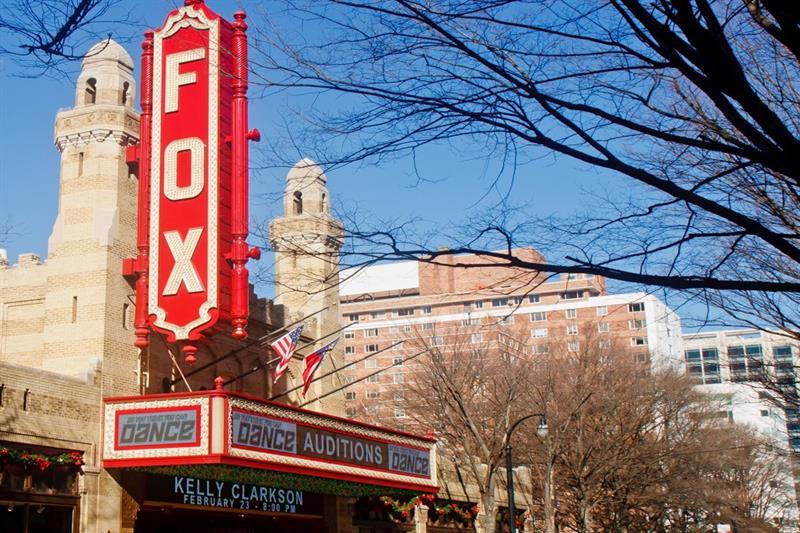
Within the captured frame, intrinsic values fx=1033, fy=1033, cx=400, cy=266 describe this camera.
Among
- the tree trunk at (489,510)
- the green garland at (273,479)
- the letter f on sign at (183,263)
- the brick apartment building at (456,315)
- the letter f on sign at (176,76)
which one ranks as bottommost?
the tree trunk at (489,510)

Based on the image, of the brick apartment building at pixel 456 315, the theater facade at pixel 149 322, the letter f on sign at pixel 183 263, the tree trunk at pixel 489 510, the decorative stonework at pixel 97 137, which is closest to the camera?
the theater facade at pixel 149 322

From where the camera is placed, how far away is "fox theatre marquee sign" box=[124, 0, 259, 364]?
27000 millimetres

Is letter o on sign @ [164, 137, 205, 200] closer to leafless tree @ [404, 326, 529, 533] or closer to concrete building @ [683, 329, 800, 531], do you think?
leafless tree @ [404, 326, 529, 533]

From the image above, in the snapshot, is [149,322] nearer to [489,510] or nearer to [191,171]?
[191,171]

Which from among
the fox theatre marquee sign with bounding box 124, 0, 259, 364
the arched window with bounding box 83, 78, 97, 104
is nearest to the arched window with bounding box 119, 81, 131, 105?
the arched window with bounding box 83, 78, 97, 104

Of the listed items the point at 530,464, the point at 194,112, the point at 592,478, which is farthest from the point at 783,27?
the point at 530,464

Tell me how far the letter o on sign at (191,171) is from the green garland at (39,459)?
7233 mm

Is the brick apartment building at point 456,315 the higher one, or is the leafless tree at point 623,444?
the brick apartment building at point 456,315

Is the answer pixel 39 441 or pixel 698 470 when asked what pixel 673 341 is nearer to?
pixel 698 470

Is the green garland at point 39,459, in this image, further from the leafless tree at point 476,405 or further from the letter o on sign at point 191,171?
the leafless tree at point 476,405

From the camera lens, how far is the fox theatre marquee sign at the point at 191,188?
1063 inches

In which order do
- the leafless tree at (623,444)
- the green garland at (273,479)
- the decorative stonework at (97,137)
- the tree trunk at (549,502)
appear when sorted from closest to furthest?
the green garland at (273,479), the decorative stonework at (97,137), the tree trunk at (549,502), the leafless tree at (623,444)

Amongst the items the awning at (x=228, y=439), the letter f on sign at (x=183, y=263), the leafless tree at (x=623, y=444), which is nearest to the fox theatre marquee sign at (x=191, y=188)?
the letter f on sign at (x=183, y=263)

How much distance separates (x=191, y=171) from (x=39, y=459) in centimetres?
853
